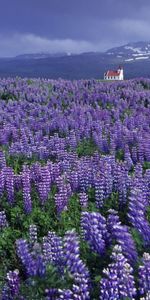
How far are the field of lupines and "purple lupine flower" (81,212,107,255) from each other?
1cm

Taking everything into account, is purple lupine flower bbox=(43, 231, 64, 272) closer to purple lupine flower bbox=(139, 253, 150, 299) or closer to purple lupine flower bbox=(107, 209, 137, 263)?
purple lupine flower bbox=(107, 209, 137, 263)

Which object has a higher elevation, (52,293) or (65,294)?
(65,294)

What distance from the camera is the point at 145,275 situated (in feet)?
18.5

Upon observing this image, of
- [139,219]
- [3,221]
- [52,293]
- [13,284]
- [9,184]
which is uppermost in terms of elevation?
[139,219]

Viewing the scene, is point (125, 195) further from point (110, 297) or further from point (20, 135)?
point (20, 135)

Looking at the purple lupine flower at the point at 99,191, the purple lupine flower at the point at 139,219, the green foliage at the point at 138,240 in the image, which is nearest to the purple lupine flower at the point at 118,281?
the green foliage at the point at 138,240

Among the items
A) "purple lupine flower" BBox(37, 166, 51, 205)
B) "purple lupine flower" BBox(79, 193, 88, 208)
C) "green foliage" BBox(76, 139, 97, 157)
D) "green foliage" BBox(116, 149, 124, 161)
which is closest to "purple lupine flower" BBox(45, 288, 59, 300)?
"purple lupine flower" BBox(79, 193, 88, 208)

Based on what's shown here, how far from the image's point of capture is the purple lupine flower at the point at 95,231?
253 inches

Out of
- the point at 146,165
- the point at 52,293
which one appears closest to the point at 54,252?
the point at 52,293

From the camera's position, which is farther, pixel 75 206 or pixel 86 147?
pixel 86 147

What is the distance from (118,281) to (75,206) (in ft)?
11.7

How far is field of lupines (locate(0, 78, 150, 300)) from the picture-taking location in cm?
585

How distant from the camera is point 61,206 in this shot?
28.7 feet

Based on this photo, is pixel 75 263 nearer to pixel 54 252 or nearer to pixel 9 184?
pixel 54 252
